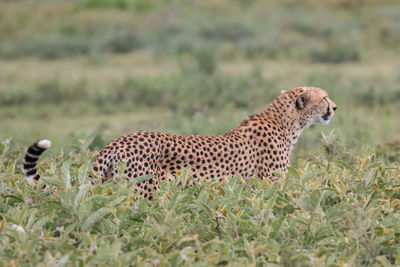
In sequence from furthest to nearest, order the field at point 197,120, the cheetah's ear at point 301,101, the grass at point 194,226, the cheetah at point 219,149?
the cheetah's ear at point 301,101 < the cheetah at point 219,149 < the field at point 197,120 < the grass at point 194,226

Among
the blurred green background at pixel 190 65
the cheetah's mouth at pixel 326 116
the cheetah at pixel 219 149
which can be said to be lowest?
the blurred green background at pixel 190 65

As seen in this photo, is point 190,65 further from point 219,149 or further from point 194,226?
point 194,226

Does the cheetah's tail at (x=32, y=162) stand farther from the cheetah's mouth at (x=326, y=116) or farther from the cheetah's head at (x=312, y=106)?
the cheetah's mouth at (x=326, y=116)

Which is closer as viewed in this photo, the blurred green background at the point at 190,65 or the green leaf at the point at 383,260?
the green leaf at the point at 383,260

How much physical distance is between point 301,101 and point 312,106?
86mm

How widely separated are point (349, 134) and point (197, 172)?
10.3ft

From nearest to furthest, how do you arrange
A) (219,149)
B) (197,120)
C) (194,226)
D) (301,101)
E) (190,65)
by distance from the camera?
(194,226)
(219,149)
(301,101)
(197,120)
(190,65)

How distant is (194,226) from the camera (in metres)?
3.62

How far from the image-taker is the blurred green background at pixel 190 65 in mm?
9445

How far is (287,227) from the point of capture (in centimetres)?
361

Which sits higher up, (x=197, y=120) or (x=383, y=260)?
(x=383, y=260)

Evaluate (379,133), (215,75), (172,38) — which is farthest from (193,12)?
(379,133)

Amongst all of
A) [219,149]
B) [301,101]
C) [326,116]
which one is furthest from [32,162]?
[326,116]

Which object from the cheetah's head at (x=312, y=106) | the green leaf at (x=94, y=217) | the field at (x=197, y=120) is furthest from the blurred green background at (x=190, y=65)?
the green leaf at (x=94, y=217)
